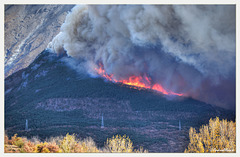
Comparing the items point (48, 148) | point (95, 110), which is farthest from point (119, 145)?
point (95, 110)

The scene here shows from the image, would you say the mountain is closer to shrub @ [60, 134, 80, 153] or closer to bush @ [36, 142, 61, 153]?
shrub @ [60, 134, 80, 153]

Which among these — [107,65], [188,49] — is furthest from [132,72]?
[188,49]

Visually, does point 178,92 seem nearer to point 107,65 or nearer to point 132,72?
point 132,72

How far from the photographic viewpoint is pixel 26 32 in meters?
20.0

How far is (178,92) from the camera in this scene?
1831cm

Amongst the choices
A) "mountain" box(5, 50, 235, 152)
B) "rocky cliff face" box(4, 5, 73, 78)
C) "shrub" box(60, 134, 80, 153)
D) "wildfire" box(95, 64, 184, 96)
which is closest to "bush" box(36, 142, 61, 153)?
"shrub" box(60, 134, 80, 153)

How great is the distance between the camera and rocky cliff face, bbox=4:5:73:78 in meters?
17.1

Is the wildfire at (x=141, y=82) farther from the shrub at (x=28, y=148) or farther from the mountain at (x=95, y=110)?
the shrub at (x=28, y=148)

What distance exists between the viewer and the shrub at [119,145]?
10.6 m

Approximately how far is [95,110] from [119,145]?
7552 mm

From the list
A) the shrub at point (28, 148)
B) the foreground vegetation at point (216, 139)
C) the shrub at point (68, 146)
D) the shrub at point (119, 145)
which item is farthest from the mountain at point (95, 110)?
the shrub at point (28, 148)

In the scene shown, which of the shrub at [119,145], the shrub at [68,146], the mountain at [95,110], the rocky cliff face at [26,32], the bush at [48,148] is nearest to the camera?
the bush at [48,148]

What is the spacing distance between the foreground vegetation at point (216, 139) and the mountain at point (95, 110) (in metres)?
0.52
